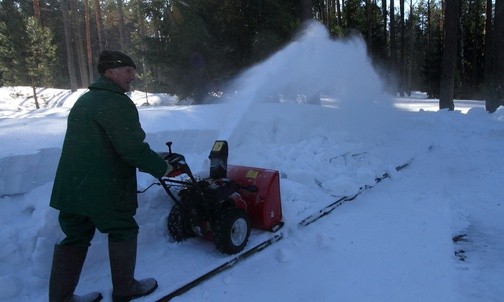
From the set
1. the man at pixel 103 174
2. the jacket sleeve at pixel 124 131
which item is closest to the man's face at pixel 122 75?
the man at pixel 103 174

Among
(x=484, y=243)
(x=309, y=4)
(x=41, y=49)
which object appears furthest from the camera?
(x=41, y=49)

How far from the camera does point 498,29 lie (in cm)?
1168

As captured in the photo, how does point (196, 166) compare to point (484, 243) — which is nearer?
point (484, 243)

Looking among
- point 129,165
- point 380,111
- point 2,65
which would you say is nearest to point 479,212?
point 129,165

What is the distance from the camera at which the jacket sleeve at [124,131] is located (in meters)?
2.58

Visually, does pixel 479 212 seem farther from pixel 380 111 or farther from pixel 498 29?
pixel 498 29

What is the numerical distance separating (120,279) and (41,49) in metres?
20.4

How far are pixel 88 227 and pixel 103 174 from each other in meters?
0.53

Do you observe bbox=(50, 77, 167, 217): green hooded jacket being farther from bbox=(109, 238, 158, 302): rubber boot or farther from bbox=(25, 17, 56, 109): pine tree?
bbox=(25, 17, 56, 109): pine tree

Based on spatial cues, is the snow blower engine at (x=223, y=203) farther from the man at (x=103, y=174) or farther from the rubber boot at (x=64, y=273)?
the rubber boot at (x=64, y=273)

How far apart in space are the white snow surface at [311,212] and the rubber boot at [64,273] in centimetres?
34

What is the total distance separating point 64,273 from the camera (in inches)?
109

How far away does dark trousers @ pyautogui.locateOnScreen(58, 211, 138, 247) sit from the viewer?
107 inches

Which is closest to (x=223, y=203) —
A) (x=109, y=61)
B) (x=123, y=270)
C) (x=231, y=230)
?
(x=231, y=230)
